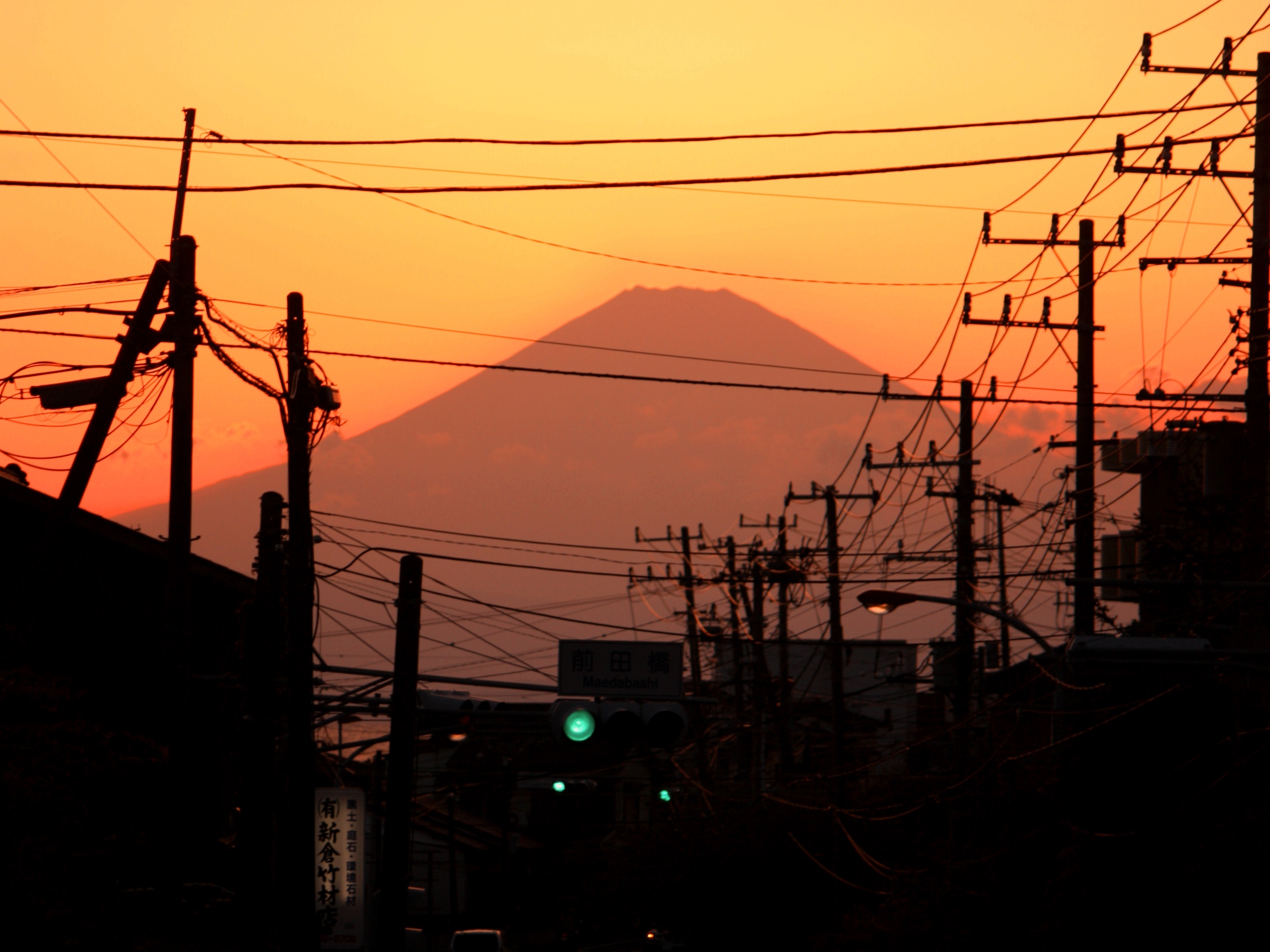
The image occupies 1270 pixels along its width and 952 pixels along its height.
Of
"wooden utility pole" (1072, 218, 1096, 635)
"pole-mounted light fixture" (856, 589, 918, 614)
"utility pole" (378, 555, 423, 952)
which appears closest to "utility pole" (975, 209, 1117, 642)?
"wooden utility pole" (1072, 218, 1096, 635)

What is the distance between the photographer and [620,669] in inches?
875

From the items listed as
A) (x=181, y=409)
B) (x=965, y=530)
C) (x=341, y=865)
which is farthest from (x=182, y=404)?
(x=965, y=530)

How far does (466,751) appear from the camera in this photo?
257 feet

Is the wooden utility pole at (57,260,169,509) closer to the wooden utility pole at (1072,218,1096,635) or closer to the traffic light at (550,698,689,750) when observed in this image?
the traffic light at (550,698,689,750)

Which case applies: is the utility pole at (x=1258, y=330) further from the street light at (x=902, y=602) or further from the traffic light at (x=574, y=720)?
the traffic light at (x=574, y=720)

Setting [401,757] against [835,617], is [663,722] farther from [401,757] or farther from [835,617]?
[835,617]

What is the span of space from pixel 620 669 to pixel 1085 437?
9703 mm

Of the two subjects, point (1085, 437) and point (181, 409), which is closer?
point (181, 409)

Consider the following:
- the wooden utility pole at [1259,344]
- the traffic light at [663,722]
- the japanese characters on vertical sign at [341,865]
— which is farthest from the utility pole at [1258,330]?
the japanese characters on vertical sign at [341,865]

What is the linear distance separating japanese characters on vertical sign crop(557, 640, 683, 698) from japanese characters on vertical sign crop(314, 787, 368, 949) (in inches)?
243

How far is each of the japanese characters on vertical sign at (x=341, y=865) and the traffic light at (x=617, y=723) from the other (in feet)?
20.4

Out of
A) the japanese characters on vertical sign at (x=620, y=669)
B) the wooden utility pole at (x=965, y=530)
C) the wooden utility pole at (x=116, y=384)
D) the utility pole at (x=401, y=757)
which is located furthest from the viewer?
A: the wooden utility pole at (x=965, y=530)

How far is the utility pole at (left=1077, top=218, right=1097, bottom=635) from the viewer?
79.7 ft

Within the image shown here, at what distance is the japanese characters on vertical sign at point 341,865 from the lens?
2575 centimetres
